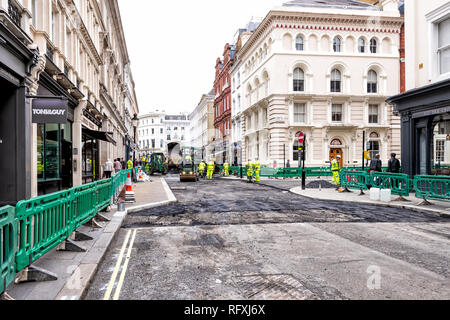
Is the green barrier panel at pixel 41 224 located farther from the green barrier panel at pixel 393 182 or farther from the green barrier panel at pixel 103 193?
the green barrier panel at pixel 393 182

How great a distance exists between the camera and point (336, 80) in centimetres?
3753

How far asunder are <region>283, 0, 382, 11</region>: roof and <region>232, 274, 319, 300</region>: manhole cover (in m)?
37.2

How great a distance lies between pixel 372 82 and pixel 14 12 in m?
36.0

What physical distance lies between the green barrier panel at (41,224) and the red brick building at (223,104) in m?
47.9

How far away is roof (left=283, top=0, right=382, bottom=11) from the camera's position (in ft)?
124

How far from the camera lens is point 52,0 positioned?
13.3 metres

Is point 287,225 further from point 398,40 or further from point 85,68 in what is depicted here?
point 398,40

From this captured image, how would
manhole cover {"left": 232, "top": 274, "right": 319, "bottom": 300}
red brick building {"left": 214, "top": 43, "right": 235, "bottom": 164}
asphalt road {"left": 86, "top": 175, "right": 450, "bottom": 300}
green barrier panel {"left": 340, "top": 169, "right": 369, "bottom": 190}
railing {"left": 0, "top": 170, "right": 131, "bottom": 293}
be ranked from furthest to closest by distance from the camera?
red brick building {"left": 214, "top": 43, "right": 235, "bottom": 164} < green barrier panel {"left": 340, "top": 169, "right": 369, "bottom": 190} < asphalt road {"left": 86, "top": 175, "right": 450, "bottom": 300} < manhole cover {"left": 232, "top": 274, "right": 319, "bottom": 300} < railing {"left": 0, "top": 170, "right": 131, "bottom": 293}

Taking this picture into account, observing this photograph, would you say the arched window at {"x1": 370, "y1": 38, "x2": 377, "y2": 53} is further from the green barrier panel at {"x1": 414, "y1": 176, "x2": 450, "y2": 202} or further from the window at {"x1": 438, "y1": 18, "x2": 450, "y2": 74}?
the green barrier panel at {"x1": 414, "y1": 176, "x2": 450, "y2": 202}

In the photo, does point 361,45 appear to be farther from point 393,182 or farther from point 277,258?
point 277,258

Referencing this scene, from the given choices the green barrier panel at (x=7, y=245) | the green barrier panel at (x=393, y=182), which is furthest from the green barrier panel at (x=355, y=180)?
the green barrier panel at (x=7, y=245)

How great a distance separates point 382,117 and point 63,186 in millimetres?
32828

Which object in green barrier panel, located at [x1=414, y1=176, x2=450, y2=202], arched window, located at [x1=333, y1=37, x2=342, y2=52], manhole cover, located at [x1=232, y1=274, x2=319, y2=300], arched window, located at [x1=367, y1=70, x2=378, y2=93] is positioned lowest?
manhole cover, located at [x1=232, y1=274, x2=319, y2=300]

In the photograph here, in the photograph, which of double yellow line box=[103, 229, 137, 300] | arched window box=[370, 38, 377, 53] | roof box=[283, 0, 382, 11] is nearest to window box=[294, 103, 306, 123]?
arched window box=[370, 38, 377, 53]
